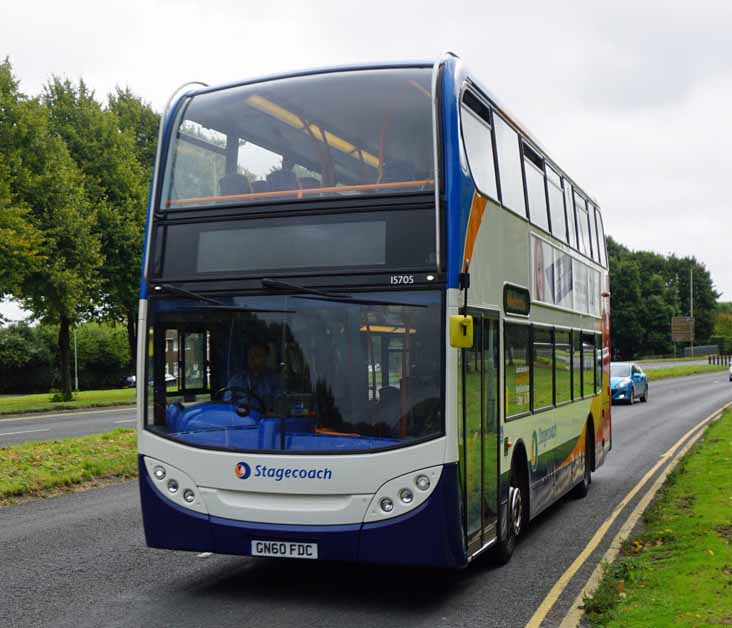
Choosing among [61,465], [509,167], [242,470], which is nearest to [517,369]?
[509,167]

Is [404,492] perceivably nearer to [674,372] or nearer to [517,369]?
[517,369]

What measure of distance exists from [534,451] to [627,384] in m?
28.1

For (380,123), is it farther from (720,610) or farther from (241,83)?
(720,610)

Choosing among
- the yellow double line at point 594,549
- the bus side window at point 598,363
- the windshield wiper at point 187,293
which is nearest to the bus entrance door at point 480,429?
the yellow double line at point 594,549

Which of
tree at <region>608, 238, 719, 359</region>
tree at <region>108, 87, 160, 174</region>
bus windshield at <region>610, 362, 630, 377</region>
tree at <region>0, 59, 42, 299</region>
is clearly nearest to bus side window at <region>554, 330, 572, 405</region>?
tree at <region>0, 59, 42, 299</region>

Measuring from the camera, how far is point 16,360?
63375 millimetres

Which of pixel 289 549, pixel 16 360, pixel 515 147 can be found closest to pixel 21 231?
pixel 515 147

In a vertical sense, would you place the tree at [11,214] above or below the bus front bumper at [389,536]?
above

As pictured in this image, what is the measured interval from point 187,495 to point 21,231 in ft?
82.3

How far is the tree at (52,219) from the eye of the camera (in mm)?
33062

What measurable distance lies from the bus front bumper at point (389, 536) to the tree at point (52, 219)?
27096mm

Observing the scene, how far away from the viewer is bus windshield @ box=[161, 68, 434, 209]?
7676mm

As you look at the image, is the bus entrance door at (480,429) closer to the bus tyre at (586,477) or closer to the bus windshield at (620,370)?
the bus tyre at (586,477)

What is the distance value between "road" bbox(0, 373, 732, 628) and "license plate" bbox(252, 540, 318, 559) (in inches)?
16.3
